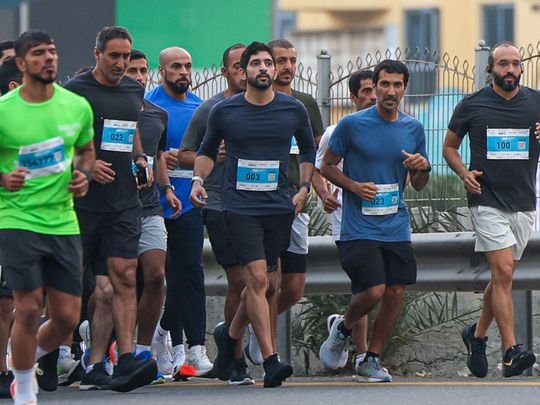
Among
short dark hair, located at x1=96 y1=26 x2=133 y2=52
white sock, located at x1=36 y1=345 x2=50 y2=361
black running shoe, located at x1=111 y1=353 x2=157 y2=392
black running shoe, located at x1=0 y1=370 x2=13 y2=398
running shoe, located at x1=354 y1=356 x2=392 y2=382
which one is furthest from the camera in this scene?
running shoe, located at x1=354 y1=356 x2=392 y2=382

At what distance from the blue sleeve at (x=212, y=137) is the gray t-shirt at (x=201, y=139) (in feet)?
1.66

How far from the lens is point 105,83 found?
1096cm

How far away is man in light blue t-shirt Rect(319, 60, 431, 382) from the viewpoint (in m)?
11.5

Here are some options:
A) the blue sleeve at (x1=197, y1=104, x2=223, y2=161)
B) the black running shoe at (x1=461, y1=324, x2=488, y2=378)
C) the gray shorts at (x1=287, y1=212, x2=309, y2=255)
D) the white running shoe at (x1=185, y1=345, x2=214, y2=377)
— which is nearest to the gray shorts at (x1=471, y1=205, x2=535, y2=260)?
the black running shoe at (x1=461, y1=324, x2=488, y2=378)

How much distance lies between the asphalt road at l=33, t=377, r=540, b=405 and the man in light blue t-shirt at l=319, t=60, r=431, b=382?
512mm

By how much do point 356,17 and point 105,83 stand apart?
1848 inches

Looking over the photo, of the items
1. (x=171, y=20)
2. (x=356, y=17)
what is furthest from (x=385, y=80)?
(x=356, y=17)

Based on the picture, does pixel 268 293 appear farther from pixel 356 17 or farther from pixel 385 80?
pixel 356 17

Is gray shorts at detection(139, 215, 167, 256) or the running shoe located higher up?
gray shorts at detection(139, 215, 167, 256)

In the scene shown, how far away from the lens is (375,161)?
1154 cm

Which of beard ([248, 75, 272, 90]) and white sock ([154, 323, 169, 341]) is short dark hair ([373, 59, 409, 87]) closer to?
beard ([248, 75, 272, 90])

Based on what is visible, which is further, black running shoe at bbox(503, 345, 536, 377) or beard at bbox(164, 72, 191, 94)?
beard at bbox(164, 72, 191, 94)

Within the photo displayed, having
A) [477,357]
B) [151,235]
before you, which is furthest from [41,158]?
[477,357]

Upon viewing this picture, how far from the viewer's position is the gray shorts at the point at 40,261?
9219 millimetres
